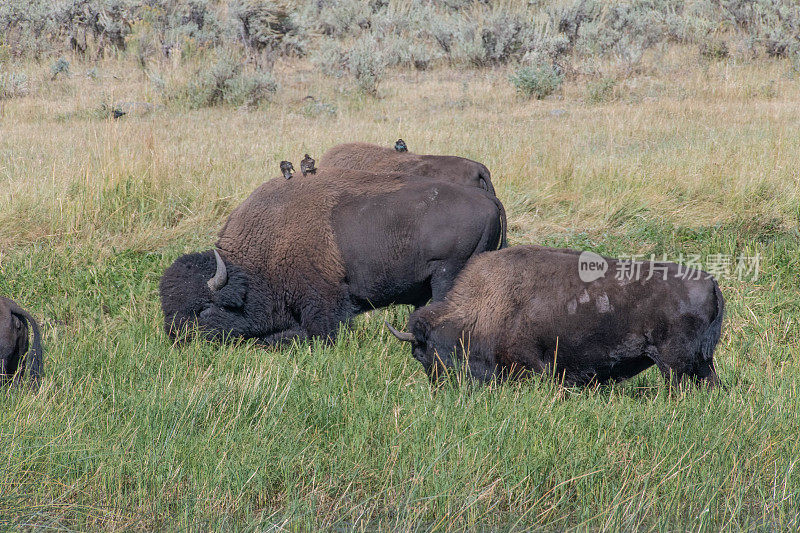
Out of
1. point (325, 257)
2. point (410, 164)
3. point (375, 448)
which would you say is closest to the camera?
point (375, 448)

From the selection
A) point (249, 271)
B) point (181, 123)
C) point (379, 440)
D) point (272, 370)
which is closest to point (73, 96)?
point (181, 123)

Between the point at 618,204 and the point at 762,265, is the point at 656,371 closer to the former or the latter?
the point at 762,265

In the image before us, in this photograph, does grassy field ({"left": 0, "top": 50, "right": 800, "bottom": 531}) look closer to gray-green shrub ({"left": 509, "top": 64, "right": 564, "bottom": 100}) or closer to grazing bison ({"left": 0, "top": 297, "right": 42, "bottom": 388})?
grazing bison ({"left": 0, "top": 297, "right": 42, "bottom": 388})

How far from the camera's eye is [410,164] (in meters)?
6.87

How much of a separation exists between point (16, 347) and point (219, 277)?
4.77 feet

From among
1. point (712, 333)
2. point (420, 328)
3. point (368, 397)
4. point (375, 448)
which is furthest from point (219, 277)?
point (712, 333)

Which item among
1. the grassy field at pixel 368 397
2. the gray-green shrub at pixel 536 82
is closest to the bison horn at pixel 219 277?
the grassy field at pixel 368 397

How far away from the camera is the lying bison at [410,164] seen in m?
6.69

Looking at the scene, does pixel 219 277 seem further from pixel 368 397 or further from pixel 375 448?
pixel 375 448

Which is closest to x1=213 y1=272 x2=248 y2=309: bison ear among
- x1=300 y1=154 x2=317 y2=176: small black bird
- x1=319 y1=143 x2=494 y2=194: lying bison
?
x1=300 y1=154 x2=317 y2=176: small black bird

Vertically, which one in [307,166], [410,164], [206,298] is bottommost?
[206,298]

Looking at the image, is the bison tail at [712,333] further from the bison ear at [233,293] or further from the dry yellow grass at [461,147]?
the dry yellow grass at [461,147]

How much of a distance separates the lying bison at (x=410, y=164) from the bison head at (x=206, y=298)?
171cm

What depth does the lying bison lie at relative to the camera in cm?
669
